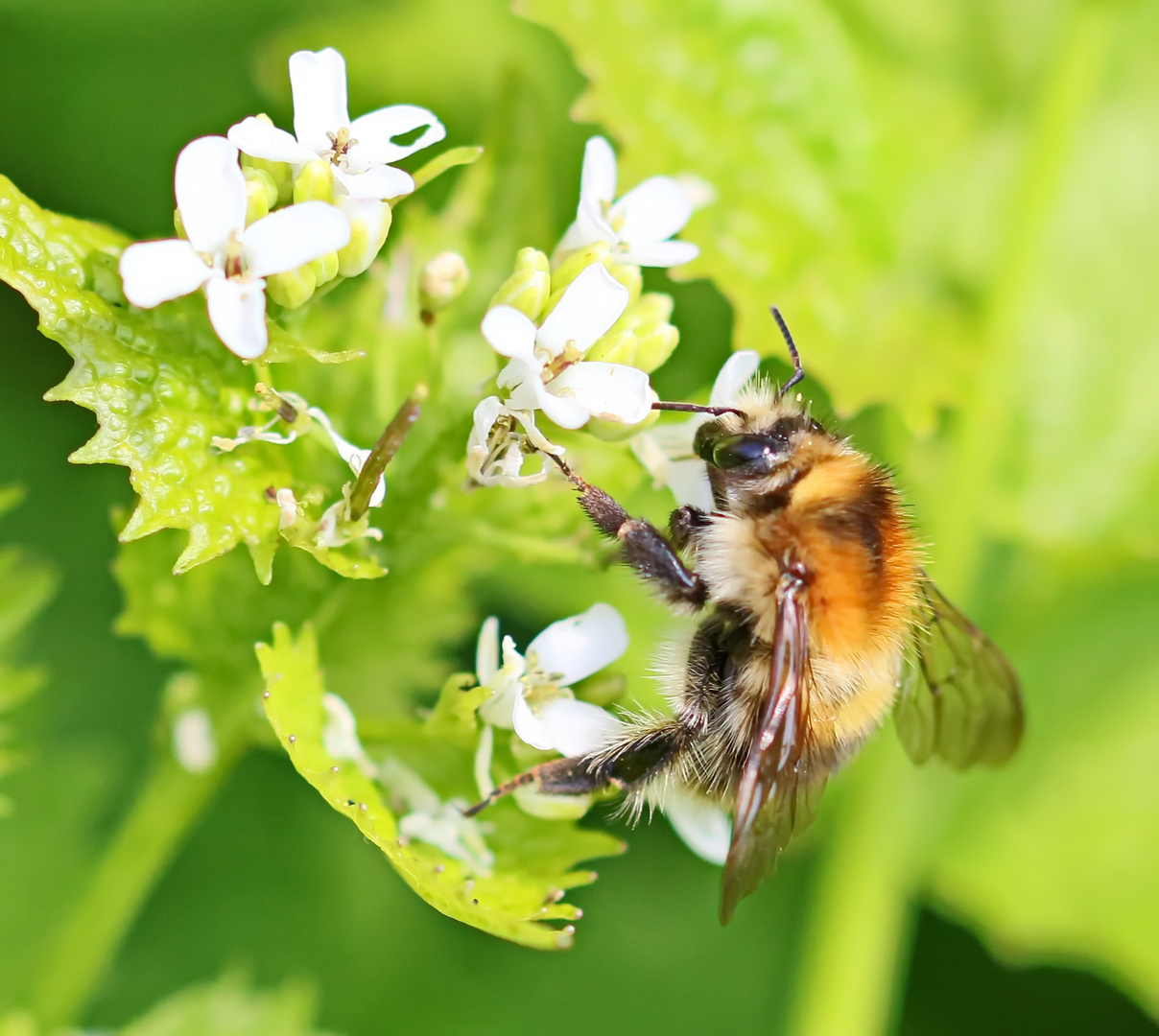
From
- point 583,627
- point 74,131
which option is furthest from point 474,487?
point 74,131

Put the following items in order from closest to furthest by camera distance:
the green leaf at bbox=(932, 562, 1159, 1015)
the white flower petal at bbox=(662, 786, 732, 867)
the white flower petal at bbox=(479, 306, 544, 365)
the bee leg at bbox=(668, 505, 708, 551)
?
1. the white flower petal at bbox=(479, 306, 544, 365)
2. the bee leg at bbox=(668, 505, 708, 551)
3. the white flower petal at bbox=(662, 786, 732, 867)
4. the green leaf at bbox=(932, 562, 1159, 1015)

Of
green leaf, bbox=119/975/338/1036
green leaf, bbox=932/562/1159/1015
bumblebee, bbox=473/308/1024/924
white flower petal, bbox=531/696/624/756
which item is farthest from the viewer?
green leaf, bbox=932/562/1159/1015

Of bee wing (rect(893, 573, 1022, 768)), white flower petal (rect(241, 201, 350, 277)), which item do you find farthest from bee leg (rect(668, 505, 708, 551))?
white flower petal (rect(241, 201, 350, 277))

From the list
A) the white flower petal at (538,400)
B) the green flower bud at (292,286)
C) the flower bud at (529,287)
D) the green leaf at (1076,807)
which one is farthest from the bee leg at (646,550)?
the green leaf at (1076,807)

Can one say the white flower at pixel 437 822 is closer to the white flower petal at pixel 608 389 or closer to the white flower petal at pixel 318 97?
the white flower petal at pixel 608 389

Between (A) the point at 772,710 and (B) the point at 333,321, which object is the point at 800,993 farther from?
(B) the point at 333,321

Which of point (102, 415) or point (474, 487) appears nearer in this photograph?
point (102, 415)

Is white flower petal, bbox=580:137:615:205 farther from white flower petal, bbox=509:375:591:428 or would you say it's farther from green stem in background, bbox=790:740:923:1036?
green stem in background, bbox=790:740:923:1036
